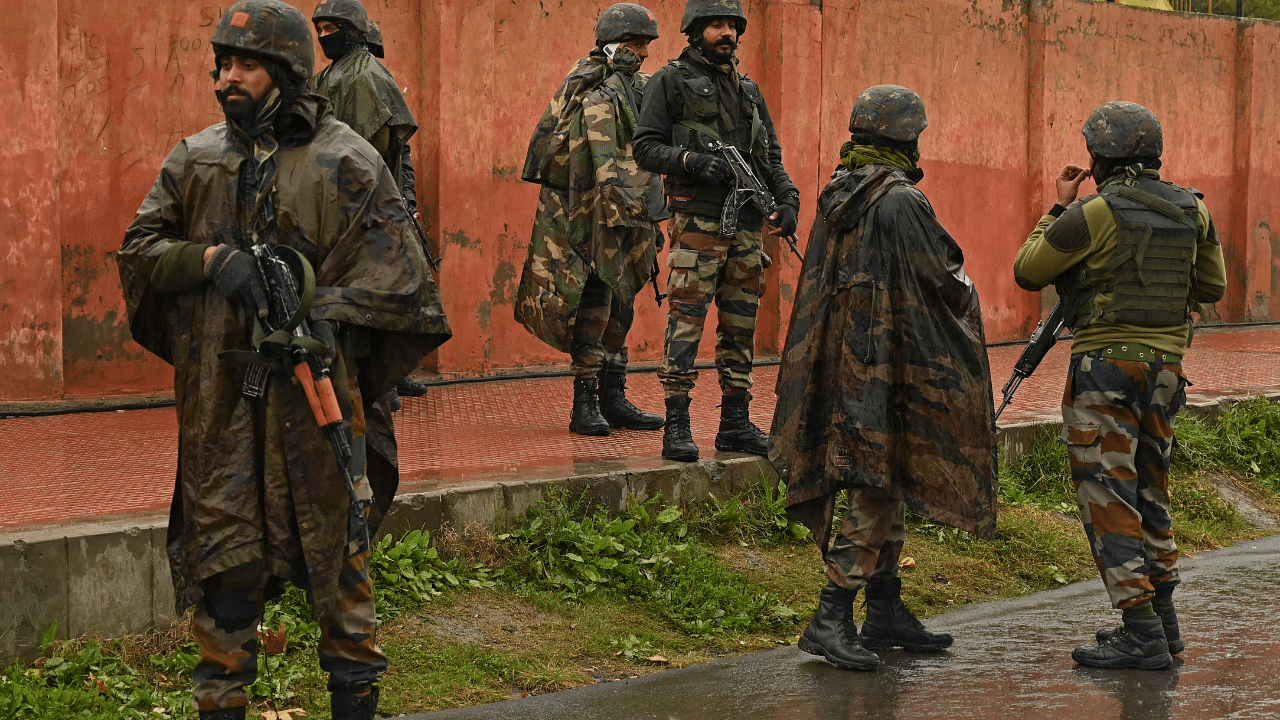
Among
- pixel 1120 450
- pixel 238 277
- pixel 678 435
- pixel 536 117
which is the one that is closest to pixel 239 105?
pixel 238 277

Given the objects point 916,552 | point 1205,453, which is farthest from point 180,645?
point 1205,453

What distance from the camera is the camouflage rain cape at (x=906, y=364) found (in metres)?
5.11

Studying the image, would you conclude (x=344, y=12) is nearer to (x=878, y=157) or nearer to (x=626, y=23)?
(x=626, y=23)

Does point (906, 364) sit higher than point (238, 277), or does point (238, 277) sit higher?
point (238, 277)

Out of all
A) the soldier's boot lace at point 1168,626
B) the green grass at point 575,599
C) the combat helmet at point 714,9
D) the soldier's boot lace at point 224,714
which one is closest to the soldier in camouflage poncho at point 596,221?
the combat helmet at point 714,9

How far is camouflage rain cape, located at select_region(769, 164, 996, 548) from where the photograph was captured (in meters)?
5.11

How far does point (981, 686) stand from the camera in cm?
492

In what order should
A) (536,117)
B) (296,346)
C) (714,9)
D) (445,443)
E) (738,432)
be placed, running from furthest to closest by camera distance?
(536,117) < (445,443) < (738,432) < (714,9) < (296,346)

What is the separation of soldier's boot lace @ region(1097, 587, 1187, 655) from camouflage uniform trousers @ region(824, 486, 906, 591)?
36.0 inches

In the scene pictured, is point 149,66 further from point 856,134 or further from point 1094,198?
point 1094,198

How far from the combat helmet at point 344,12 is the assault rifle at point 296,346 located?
3.83m

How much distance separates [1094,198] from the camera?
5.25 m

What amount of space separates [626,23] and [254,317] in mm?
3809

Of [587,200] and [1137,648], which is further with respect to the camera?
[587,200]
